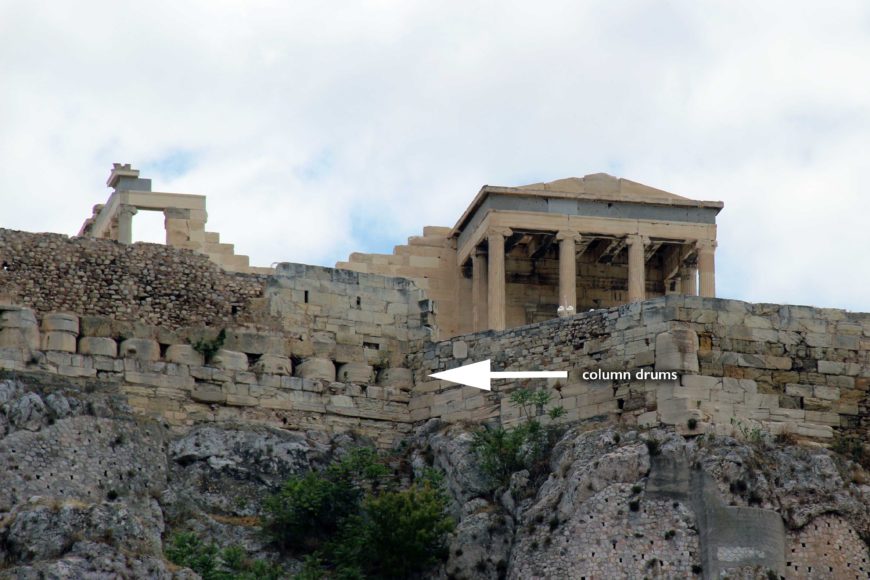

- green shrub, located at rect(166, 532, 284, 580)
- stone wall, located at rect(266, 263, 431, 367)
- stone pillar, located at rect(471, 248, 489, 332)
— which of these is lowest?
green shrub, located at rect(166, 532, 284, 580)

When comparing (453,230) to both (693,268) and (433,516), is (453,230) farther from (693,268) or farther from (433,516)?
(433,516)

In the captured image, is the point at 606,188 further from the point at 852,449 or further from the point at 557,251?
the point at 852,449

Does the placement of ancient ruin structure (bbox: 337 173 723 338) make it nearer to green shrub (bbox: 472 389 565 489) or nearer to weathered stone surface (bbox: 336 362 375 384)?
weathered stone surface (bbox: 336 362 375 384)

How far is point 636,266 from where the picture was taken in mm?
65875

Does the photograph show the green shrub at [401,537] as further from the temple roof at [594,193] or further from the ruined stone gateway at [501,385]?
the temple roof at [594,193]

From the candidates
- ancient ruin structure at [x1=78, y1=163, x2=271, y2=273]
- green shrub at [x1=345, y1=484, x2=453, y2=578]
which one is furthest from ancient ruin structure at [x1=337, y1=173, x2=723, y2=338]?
green shrub at [x1=345, y1=484, x2=453, y2=578]

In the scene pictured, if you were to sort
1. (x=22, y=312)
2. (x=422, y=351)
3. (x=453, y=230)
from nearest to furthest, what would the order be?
(x=22, y=312) < (x=422, y=351) < (x=453, y=230)

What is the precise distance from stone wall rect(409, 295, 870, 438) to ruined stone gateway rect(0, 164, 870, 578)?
0.12 feet

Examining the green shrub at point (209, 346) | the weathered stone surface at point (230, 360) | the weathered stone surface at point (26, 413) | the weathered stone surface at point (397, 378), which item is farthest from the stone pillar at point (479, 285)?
the weathered stone surface at point (26, 413)

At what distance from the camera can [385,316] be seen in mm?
53406

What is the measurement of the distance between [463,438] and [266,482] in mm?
3450

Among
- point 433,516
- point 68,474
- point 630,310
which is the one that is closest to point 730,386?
point 630,310

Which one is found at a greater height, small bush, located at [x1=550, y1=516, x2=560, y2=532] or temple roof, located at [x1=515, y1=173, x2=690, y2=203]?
temple roof, located at [x1=515, y1=173, x2=690, y2=203]

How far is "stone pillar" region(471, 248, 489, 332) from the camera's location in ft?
214
